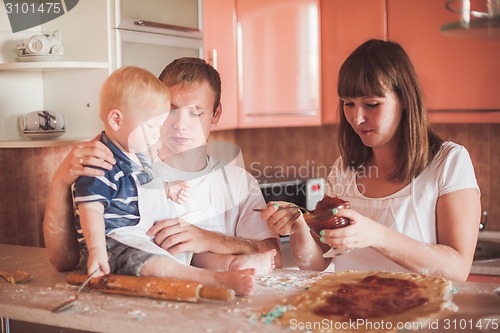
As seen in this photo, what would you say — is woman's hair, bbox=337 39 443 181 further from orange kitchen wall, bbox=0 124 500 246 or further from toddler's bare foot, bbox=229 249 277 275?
orange kitchen wall, bbox=0 124 500 246

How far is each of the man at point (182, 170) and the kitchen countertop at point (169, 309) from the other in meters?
0.12

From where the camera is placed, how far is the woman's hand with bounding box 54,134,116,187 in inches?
52.3

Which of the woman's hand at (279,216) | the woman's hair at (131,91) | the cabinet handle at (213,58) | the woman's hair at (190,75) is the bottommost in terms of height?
the woman's hand at (279,216)

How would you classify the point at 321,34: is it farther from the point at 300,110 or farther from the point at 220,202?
the point at 220,202

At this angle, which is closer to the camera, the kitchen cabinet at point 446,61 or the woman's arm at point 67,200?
the woman's arm at point 67,200

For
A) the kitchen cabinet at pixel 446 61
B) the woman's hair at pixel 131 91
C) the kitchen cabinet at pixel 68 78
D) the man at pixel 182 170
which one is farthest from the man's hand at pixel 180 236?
the kitchen cabinet at pixel 446 61

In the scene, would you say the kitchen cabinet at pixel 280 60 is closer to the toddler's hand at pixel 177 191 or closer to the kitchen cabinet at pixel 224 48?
the kitchen cabinet at pixel 224 48

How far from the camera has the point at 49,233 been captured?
145 centimetres

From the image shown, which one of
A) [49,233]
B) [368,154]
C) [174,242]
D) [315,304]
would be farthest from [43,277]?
[368,154]

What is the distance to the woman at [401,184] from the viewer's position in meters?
1.47

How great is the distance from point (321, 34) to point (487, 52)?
0.70 metres

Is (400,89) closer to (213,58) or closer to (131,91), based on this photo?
(131,91)

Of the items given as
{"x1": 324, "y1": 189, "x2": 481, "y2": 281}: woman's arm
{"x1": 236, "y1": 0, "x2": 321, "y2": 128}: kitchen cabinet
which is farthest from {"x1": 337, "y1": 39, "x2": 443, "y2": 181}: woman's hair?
{"x1": 236, "y1": 0, "x2": 321, "y2": 128}: kitchen cabinet

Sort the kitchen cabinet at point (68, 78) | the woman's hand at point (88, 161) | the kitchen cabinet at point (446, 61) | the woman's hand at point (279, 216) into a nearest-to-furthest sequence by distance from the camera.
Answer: the woman's hand at point (88, 161)
the woman's hand at point (279, 216)
the kitchen cabinet at point (68, 78)
the kitchen cabinet at point (446, 61)
